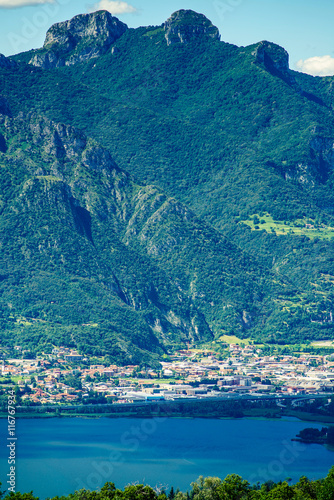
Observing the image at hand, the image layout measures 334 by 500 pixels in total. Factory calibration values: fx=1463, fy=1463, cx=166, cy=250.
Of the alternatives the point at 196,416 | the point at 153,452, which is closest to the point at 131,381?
the point at 196,416

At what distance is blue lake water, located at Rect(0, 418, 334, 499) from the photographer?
438ft

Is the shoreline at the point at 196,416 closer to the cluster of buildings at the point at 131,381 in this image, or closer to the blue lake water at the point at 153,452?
the blue lake water at the point at 153,452

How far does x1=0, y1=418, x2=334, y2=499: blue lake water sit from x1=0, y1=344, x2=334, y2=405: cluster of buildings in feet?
29.4

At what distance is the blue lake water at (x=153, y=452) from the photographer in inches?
5261

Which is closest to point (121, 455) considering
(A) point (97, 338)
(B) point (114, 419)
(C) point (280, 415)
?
(B) point (114, 419)

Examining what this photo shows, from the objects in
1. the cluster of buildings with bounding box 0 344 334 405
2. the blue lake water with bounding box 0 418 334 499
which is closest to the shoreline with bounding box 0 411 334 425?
the blue lake water with bounding box 0 418 334 499

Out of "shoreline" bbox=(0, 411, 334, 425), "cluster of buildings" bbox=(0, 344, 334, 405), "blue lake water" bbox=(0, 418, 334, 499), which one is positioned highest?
"cluster of buildings" bbox=(0, 344, 334, 405)

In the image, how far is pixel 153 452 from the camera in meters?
149

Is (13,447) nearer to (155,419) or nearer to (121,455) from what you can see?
(121,455)

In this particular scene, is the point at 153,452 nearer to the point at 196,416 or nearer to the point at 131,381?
the point at 196,416

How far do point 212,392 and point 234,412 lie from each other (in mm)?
10716

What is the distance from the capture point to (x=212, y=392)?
185 m

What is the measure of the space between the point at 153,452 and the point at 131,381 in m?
37.0

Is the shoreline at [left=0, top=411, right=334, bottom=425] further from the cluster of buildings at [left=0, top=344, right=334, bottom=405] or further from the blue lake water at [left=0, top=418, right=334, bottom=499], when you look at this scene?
the cluster of buildings at [left=0, top=344, right=334, bottom=405]
